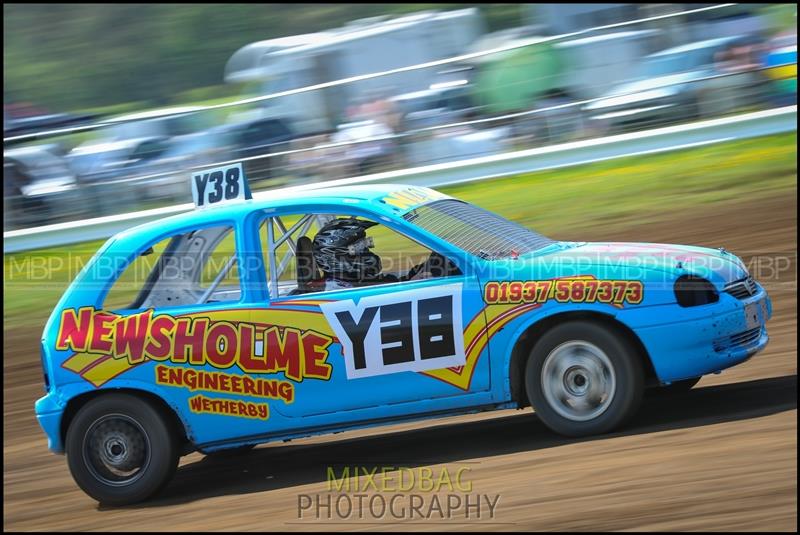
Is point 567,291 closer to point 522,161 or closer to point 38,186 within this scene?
point 522,161

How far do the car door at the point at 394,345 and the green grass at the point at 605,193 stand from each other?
710 centimetres

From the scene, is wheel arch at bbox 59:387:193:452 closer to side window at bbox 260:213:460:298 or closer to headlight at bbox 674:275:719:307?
side window at bbox 260:213:460:298

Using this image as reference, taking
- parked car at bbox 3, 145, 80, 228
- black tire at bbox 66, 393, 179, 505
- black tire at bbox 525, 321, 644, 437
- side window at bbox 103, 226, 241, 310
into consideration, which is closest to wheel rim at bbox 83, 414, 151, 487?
black tire at bbox 66, 393, 179, 505

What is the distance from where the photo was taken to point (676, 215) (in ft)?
42.1

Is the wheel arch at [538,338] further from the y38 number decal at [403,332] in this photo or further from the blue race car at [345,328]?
the y38 number decal at [403,332]

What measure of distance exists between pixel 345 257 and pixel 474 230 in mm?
805

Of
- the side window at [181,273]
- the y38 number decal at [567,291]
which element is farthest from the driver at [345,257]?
the y38 number decal at [567,291]

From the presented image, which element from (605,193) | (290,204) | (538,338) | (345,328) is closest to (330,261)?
(290,204)

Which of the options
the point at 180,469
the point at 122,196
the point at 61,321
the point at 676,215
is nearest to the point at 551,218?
the point at 676,215

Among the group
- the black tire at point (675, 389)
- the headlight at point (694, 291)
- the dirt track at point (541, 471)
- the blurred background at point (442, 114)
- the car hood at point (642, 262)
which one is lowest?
the dirt track at point (541, 471)

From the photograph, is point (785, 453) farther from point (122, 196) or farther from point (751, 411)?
point (122, 196)

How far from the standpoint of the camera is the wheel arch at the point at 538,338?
603 cm

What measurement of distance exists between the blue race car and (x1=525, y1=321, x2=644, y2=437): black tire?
11 millimetres

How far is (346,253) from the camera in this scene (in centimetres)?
653
